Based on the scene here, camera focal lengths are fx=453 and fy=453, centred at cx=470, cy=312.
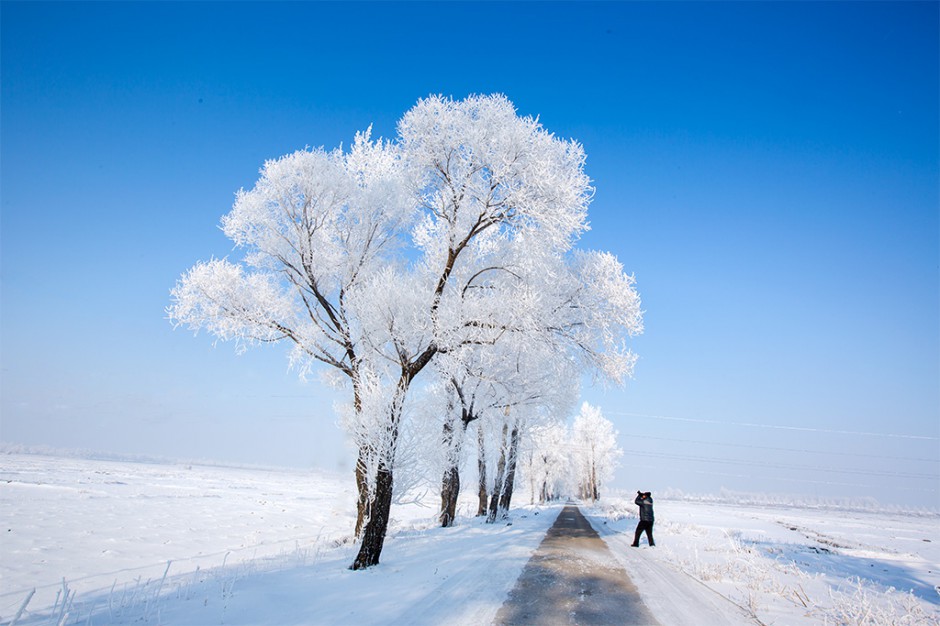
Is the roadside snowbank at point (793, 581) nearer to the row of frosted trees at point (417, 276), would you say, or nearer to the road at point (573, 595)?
the road at point (573, 595)

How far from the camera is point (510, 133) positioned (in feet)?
33.7

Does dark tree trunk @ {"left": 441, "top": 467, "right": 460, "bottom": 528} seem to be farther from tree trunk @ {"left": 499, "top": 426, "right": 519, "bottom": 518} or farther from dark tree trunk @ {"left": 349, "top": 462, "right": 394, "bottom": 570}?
dark tree trunk @ {"left": 349, "top": 462, "right": 394, "bottom": 570}

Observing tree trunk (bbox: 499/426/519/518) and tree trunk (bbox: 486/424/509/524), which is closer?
tree trunk (bbox: 486/424/509/524)

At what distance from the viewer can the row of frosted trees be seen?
10.0 metres

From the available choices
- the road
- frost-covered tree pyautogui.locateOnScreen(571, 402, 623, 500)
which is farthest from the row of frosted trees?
frost-covered tree pyautogui.locateOnScreen(571, 402, 623, 500)

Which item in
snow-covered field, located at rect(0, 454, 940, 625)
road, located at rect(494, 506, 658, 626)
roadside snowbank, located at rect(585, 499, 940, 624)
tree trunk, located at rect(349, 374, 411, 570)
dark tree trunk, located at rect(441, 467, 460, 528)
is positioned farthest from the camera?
dark tree trunk, located at rect(441, 467, 460, 528)

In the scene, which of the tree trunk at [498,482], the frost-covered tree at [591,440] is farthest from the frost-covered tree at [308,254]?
the frost-covered tree at [591,440]

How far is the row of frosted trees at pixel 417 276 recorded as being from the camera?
32.8 feet

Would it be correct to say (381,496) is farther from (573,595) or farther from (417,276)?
(417,276)

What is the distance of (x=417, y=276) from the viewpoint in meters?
13.2

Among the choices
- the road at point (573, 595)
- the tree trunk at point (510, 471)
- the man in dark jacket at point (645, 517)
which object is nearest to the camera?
the road at point (573, 595)

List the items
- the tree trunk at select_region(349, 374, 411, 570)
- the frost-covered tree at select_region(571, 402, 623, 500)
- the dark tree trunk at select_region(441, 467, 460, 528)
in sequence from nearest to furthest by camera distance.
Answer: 1. the tree trunk at select_region(349, 374, 411, 570)
2. the dark tree trunk at select_region(441, 467, 460, 528)
3. the frost-covered tree at select_region(571, 402, 623, 500)

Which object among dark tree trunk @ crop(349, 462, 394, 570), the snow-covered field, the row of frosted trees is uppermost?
the row of frosted trees

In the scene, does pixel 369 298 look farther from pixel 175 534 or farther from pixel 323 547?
pixel 175 534
